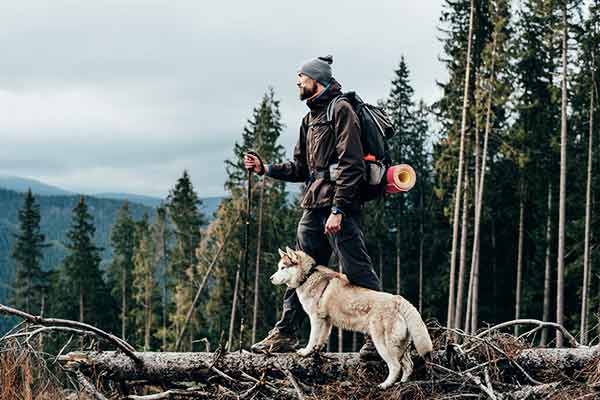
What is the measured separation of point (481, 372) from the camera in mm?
6496

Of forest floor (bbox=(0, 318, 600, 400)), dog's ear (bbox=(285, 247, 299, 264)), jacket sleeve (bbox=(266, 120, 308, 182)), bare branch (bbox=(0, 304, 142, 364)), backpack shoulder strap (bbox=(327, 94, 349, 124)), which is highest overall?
backpack shoulder strap (bbox=(327, 94, 349, 124))

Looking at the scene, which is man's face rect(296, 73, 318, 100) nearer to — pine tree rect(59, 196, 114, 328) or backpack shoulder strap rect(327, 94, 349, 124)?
backpack shoulder strap rect(327, 94, 349, 124)

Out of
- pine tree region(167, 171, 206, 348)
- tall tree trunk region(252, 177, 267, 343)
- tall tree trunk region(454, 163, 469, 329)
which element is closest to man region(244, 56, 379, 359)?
tall tree trunk region(454, 163, 469, 329)

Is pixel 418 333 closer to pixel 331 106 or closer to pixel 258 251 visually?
pixel 331 106

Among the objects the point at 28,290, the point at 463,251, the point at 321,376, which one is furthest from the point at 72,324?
the point at 28,290

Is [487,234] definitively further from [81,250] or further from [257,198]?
[81,250]

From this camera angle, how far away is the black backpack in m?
6.78

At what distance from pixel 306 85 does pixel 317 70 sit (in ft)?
0.58

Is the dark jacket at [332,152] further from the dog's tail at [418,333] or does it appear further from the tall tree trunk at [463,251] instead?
the tall tree trunk at [463,251]

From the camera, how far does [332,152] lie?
6867 millimetres

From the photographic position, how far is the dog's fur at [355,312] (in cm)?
604

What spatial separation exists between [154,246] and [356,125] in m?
44.4

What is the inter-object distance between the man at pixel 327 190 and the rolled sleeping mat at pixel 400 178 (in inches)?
11.4

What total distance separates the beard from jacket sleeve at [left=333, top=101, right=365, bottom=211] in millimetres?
479
